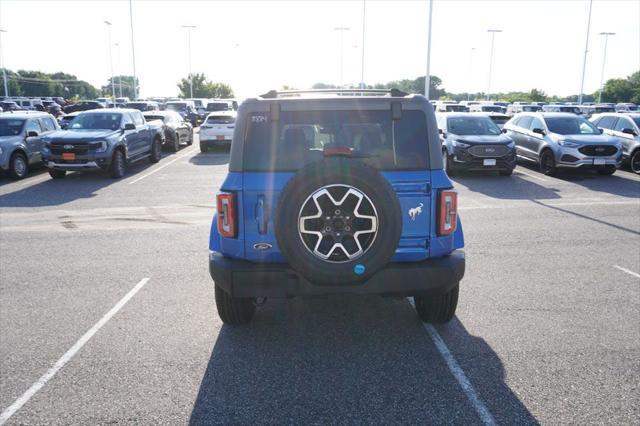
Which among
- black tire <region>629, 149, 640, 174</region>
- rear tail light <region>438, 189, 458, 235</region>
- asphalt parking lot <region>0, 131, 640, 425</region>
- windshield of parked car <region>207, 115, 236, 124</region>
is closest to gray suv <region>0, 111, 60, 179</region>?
windshield of parked car <region>207, 115, 236, 124</region>

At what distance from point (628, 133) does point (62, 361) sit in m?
16.8

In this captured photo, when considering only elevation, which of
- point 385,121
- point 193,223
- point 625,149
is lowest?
point 193,223

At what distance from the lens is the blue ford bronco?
12.0ft

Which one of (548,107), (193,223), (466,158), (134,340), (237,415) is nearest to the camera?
(237,415)

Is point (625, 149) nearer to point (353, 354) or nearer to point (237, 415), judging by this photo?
point (353, 354)

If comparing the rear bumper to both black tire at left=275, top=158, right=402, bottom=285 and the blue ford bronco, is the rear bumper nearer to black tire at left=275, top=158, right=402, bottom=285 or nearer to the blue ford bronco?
the blue ford bronco

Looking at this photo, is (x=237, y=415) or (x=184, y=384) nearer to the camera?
(x=237, y=415)

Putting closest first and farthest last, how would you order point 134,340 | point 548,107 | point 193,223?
1. point 134,340
2. point 193,223
3. point 548,107

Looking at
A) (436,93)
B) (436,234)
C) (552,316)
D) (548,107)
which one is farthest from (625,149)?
(436,93)

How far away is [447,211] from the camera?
13.4ft

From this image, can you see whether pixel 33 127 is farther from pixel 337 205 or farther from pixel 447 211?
pixel 447 211

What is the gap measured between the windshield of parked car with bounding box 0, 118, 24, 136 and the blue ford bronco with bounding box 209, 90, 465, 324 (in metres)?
13.4

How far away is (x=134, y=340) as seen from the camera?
4.62 m

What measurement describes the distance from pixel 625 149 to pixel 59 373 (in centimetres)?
1665
